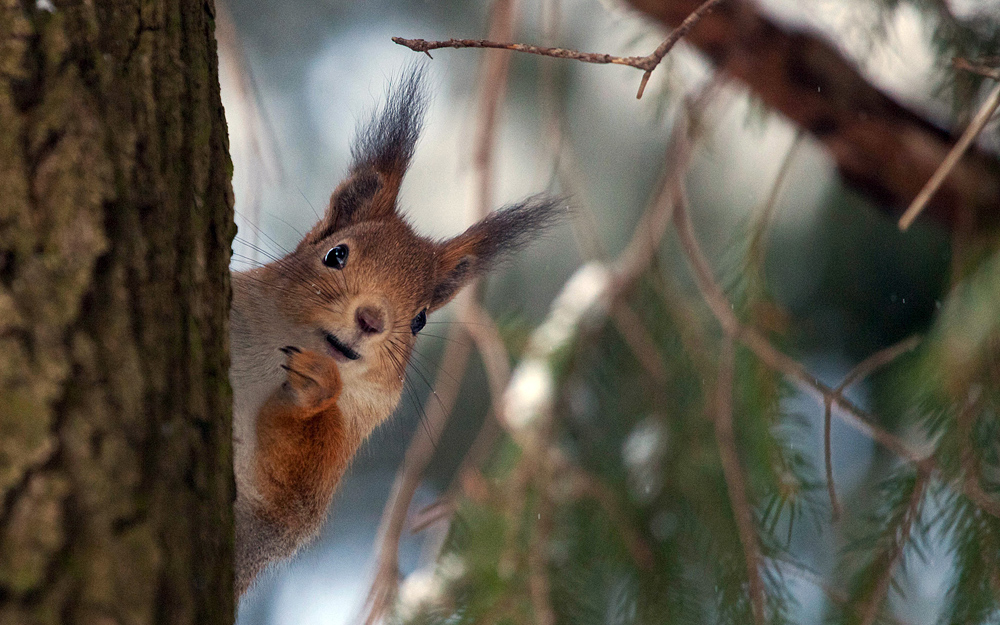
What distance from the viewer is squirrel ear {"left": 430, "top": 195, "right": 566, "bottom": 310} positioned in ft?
4.18

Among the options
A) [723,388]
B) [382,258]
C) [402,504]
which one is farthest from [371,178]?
[723,388]

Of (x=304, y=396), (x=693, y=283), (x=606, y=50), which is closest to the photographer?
(x=304, y=396)

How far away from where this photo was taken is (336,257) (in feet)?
3.94

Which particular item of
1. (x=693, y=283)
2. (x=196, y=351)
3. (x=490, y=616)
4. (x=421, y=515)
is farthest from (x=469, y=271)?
(x=196, y=351)

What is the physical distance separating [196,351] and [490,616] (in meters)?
0.83

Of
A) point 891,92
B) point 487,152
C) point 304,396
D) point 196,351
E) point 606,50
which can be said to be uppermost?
point 606,50

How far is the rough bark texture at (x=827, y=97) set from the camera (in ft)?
5.14

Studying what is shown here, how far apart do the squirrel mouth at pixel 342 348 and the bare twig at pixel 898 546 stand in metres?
0.76

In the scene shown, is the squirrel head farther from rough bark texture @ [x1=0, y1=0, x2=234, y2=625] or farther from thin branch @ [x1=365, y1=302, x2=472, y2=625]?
rough bark texture @ [x1=0, y1=0, x2=234, y2=625]

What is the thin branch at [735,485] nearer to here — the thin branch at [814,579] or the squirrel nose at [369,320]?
the thin branch at [814,579]

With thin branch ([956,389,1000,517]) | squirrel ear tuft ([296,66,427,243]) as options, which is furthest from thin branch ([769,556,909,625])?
squirrel ear tuft ([296,66,427,243])

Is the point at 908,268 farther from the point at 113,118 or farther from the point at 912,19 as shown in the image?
the point at 113,118

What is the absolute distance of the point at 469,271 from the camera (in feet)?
4.54

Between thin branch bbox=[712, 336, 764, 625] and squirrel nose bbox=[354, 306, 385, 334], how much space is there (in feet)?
1.70
